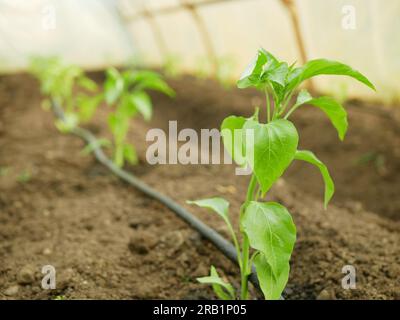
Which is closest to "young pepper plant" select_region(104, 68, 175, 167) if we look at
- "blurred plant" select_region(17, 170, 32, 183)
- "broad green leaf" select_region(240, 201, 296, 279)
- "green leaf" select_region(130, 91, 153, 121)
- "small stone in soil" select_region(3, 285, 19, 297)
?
"green leaf" select_region(130, 91, 153, 121)

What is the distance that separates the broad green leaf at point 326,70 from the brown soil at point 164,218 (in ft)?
2.71

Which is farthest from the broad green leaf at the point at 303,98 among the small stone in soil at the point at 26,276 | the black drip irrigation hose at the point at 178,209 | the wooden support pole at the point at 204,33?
the wooden support pole at the point at 204,33

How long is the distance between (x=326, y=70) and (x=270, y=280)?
26.9 inches

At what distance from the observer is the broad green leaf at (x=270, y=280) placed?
50.0 inches

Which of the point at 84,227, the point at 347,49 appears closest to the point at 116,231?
the point at 84,227

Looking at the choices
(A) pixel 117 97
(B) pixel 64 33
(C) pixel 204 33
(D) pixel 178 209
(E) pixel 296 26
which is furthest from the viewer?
(B) pixel 64 33

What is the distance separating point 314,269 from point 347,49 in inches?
106

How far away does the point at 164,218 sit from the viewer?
7.25 feet

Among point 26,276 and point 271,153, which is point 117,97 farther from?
point 271,153

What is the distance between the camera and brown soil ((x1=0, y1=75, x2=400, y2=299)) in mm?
1685

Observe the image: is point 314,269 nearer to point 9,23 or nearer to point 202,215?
point 202,215

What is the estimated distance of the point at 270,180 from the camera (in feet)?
3.79

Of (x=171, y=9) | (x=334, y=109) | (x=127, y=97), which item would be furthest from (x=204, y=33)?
(x=334, y=109)

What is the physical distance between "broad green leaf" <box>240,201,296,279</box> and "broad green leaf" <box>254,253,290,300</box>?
1.5 inches
